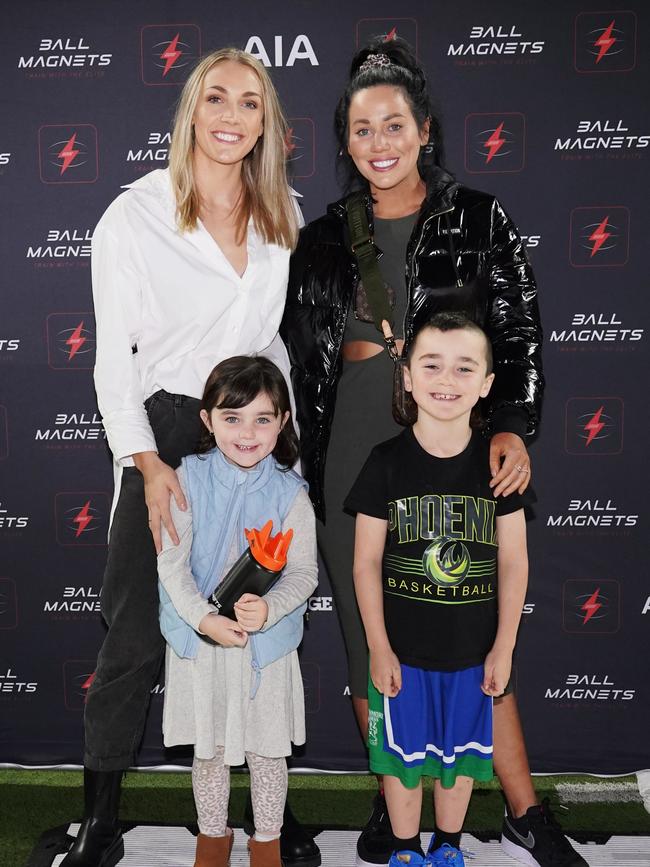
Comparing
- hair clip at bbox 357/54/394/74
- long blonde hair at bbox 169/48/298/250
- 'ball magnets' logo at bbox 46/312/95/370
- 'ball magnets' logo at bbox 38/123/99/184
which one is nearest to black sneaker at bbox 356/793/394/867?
long blonde hair at bbox 169/48/298/250

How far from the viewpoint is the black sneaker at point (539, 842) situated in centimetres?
238

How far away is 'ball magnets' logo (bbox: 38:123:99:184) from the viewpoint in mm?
2938

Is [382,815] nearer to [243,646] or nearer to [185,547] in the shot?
[243,646]

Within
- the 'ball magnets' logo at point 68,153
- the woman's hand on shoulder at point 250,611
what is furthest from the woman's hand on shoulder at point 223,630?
the 'ball magnets' logo at point 68,153

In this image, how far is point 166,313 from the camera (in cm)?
216

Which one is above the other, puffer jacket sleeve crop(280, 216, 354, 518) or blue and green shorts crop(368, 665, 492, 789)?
puffer jacket sleeve crop(280, 216, 354, 518)

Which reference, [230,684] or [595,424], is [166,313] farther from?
[595,424]

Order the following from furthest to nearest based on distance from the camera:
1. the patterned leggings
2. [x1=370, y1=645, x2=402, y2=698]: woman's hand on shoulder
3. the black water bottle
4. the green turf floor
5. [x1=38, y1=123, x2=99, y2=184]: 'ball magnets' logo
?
[x1=38, y1=123, x2=99, y2=184]: 'ball magnets' logo < the green turf floor < the patterned leggings < [x1=370, y1=645, x2=402, y2=698]: woman's hand on shoulder < the black water bottle

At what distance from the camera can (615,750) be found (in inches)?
122

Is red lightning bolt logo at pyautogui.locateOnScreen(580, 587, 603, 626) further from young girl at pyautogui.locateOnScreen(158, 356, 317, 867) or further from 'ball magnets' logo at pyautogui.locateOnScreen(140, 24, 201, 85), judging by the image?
'ball magnets' logo at pyautogui.locateOnScreen(140, 24, 201, 85)

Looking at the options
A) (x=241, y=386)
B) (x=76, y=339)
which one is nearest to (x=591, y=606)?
(x=241, y=386)

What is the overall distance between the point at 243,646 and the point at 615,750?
177 cm

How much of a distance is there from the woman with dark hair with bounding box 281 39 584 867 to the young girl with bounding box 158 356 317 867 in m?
0.15

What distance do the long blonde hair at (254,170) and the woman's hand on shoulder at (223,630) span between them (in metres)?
0.96
